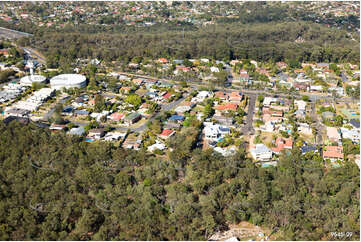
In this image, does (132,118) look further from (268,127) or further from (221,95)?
(268,127)

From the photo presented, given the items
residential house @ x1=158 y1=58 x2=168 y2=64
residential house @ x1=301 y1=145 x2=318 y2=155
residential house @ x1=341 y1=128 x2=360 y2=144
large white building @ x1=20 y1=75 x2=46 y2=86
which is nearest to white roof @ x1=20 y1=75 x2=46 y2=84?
large white building @ x1=20 y1=75 x2=46 y2=86

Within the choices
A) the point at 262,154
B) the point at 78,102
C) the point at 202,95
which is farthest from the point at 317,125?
the point at 78,102

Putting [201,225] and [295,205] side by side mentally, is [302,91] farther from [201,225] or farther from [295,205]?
[201,225]

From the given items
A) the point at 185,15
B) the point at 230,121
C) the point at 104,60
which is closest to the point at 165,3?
the point at 185,15

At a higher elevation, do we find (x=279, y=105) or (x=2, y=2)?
(x=2, y=2)

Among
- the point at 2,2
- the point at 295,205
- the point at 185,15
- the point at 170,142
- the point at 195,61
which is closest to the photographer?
the point at 295,205

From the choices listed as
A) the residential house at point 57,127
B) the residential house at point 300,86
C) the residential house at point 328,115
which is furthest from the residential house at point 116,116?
the residential house at point 300,86

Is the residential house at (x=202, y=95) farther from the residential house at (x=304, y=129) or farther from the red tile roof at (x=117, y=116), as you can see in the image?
the residential house at (x=304, y=129)

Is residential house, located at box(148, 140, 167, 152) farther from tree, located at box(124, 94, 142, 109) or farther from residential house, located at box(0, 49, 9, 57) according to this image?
residential house, located at box(0, 49, 9, 57)
